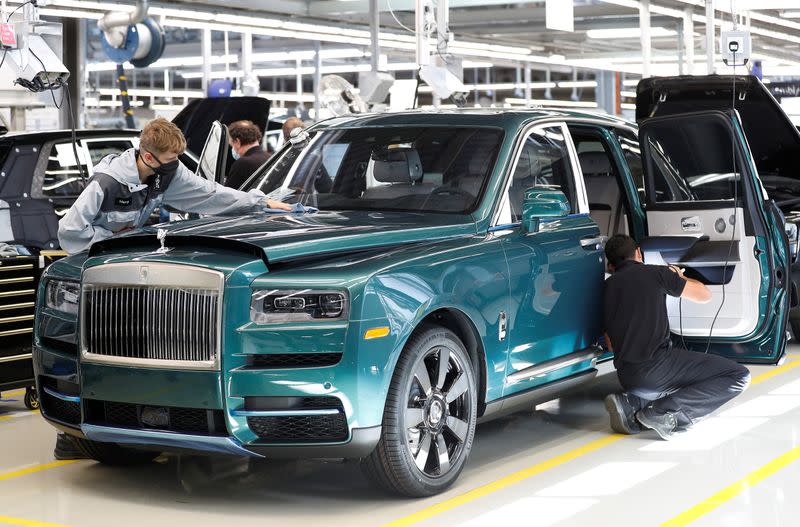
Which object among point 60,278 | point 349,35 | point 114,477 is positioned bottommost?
point 114,477

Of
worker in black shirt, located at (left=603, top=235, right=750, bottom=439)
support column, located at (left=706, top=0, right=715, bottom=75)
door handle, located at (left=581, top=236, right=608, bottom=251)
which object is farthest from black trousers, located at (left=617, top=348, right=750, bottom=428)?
support column, located at (left=706, top=0, right=715, bottom=75)

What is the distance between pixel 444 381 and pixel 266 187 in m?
1.84

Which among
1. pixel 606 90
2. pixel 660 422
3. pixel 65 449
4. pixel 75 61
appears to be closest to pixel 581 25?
pixel 606 90

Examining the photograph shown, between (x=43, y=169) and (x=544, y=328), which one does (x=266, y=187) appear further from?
(x=43, y=169)

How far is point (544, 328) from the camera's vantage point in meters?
5.70

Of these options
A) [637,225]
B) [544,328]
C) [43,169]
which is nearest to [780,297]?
[637,225]

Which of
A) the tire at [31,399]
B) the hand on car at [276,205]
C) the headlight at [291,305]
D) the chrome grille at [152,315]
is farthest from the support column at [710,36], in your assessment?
the chrome grille at [152,315]

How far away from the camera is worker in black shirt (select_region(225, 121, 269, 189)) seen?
9.93m

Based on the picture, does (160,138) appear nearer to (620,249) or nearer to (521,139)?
(521,139)

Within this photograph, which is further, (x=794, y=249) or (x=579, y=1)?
(x=579, y=1)

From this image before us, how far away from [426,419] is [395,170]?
147 centimetres

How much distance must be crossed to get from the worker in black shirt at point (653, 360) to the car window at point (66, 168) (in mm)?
4638

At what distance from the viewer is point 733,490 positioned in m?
5.11

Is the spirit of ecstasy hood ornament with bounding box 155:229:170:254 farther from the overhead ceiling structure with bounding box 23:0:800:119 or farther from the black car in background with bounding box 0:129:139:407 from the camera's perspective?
the overhead ceiling structure with bounding box 23:0:800:119
